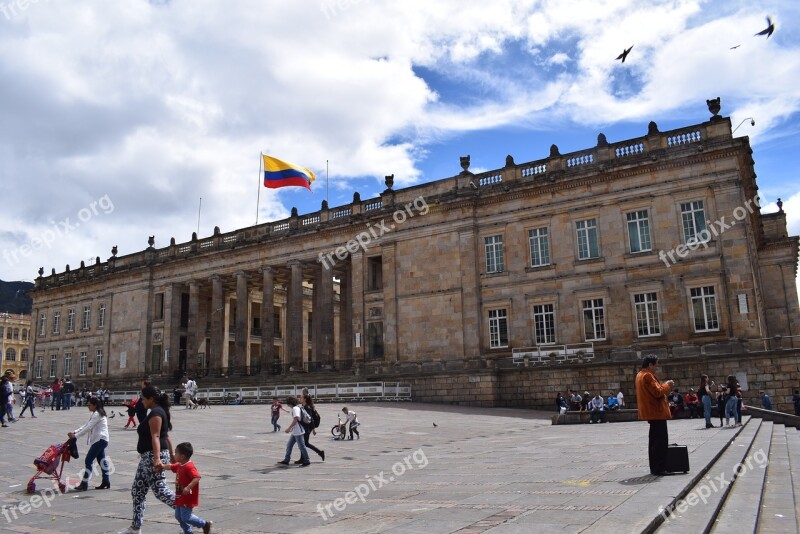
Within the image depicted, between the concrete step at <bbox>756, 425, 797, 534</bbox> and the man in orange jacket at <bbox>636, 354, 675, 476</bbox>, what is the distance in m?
1.26

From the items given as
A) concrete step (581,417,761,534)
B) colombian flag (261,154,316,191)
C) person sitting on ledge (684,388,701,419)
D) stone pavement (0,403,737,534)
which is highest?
colombian flag (261,154,316,191)

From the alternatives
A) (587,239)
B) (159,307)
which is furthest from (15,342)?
(587,239)

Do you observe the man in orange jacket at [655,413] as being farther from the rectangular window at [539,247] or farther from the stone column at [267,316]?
the stone column at [267,316]

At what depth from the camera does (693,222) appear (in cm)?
3038

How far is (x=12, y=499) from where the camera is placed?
10.8 metres

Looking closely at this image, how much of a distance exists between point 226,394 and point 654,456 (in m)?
33.5

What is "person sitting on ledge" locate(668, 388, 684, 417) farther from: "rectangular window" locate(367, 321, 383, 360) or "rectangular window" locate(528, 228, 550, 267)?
"rectangular window" locate(367, 321, 383, 360)

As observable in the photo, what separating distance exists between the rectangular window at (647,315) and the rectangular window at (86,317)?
46698 millimetres

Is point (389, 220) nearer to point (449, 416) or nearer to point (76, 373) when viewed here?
point (449, 416)

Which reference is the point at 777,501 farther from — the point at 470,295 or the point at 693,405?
the point at 470,295

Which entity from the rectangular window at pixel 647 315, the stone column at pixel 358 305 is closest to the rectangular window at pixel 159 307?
the stone column at pixel 358 305

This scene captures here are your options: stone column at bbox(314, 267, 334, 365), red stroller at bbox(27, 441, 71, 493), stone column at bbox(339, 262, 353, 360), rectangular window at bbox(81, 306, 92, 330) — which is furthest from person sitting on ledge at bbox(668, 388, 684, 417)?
rectangular window at bbox(81, 306, 92, 330)

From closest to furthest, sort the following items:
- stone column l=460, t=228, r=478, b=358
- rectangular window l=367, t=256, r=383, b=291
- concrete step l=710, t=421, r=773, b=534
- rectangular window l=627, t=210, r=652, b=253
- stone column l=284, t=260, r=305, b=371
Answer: concrete step l=710, t=421, r=773, b=534, rectangular window l=627, t=210, r=652, b=253, stone column l=460, t=228, r=478, b=358, rectangular window l=367, t=256, r=383, b=291, stone column l=284, t=260, r=305, b=371

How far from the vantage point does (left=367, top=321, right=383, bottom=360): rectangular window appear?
38406 millimetres
